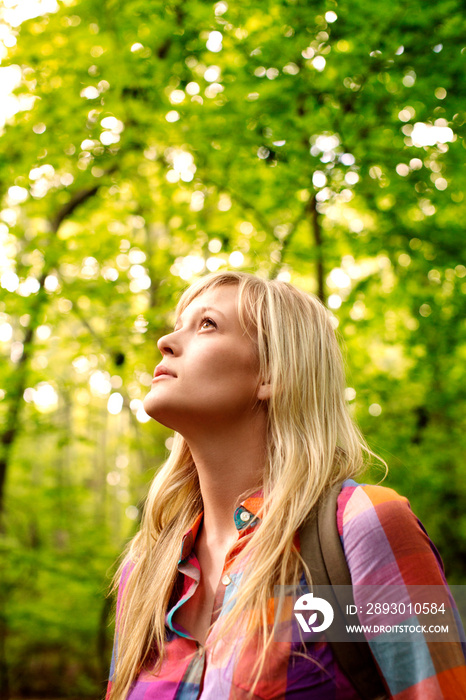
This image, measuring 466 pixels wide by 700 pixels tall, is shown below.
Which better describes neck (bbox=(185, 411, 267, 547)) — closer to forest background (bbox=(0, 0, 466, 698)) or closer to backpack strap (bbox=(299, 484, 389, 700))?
backpack strap (bbox=(299, 484, 389, 700))

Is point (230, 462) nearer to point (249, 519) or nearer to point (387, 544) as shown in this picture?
point (249, 519)

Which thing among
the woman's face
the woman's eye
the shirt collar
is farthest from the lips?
the shirt collar

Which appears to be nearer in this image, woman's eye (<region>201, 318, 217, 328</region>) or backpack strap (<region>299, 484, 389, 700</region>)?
backpack strap (<region>299, 484, 389, 700</region>)

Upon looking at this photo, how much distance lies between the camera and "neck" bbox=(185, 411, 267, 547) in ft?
6.11

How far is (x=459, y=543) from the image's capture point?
23.9 feet

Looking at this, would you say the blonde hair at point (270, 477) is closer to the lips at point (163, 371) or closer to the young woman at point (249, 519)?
the young woman at point (249, 519)

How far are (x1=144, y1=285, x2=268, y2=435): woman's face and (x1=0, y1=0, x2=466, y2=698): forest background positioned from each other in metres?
1.14

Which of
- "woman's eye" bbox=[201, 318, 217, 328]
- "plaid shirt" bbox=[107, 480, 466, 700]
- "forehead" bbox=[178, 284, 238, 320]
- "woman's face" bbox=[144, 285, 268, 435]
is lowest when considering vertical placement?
"plaid shirt" bbox=[107, 480, 466, 700]

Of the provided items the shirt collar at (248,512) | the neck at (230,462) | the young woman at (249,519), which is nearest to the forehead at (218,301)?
the young woman at (249,519)

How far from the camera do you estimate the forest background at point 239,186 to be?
3.48m

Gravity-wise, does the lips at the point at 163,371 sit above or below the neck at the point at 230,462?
above

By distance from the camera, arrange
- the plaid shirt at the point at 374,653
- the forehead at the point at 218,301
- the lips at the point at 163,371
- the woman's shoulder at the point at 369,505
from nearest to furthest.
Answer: the plaid shirt at the point at 374,653 < the woman's shoulder at the point at 369,505 < the lips at the point at 163,371 < the forehead at the point at 218,301

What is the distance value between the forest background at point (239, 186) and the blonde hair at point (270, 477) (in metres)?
0.99

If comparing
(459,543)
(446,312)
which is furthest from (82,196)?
(459,543)
